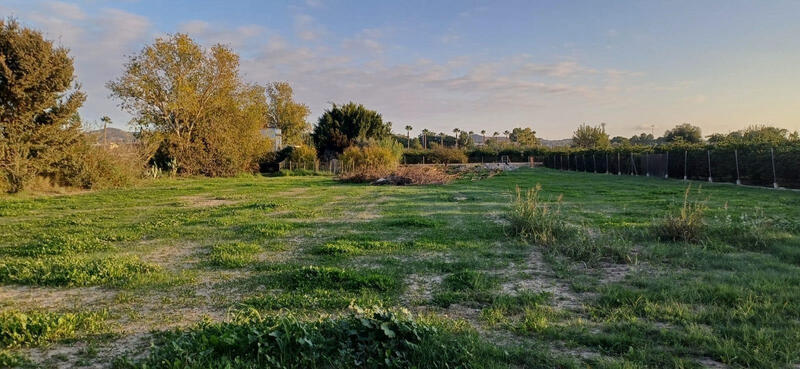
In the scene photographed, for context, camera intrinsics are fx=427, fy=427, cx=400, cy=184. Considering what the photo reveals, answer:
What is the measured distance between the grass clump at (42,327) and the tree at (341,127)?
3705 cm

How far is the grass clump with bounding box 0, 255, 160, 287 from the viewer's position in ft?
13.3

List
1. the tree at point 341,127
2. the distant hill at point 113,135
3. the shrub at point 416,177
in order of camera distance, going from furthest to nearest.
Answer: the tree at point 341,127, the shrub at point 416,177, the distant hill at point 113,135

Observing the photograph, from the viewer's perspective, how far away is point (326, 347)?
246 cm

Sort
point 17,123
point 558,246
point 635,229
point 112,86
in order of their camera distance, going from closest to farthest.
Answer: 1. point 558,246
2. point 635,229
3. point 17,123
4. point 112,86

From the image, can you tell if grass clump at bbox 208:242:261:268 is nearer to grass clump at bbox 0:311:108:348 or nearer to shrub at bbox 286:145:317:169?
grass clump at bbox 0:311:108:348

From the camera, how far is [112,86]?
23.1 metres

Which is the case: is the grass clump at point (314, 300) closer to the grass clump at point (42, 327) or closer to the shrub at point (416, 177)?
the grass clump at point (42, 327)

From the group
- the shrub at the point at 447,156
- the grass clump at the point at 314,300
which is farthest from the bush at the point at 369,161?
the shrub at the point at 447,156

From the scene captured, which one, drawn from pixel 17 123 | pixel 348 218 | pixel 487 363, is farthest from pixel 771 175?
pixel 17 123

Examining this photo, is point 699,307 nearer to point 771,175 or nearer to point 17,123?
point 771,175

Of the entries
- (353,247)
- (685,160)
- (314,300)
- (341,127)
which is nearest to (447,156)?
(341,127)

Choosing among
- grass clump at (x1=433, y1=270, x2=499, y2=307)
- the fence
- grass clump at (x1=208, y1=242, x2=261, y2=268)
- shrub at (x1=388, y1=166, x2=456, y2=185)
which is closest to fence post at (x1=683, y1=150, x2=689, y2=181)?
the fence

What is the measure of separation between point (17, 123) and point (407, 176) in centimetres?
1345

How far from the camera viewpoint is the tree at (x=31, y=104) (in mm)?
12703
